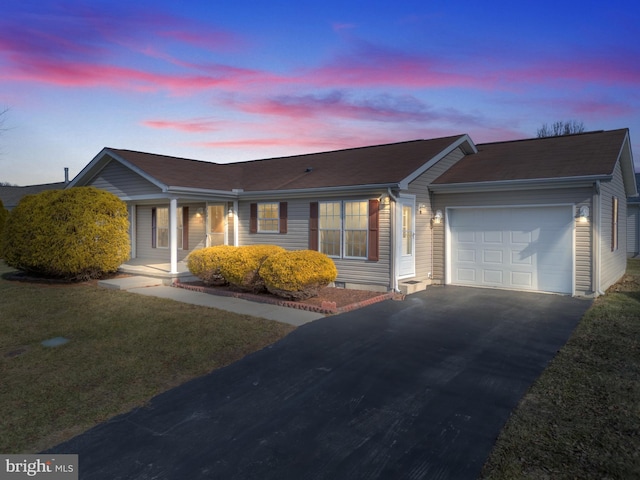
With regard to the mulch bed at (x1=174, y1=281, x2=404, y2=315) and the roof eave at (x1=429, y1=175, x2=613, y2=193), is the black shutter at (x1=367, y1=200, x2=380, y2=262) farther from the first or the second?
the roof eave at (x1=429, y1=175, x2=613, y2=193)

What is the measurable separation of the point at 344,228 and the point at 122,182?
314 inches

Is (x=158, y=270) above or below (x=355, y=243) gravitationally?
below

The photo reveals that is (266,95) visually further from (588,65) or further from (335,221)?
(588,65)

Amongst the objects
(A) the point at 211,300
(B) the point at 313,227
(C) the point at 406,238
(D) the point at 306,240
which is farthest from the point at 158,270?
(C) the point at 406,238

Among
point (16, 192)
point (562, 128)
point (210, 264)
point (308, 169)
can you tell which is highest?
point (562, 128)

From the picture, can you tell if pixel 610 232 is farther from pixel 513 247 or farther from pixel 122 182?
pixel 122 182

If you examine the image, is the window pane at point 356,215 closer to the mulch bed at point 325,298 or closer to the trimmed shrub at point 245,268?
the mulch bed at point 325,298

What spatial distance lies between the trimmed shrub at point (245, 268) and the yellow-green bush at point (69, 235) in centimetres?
419

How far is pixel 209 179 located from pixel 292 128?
6.10 m

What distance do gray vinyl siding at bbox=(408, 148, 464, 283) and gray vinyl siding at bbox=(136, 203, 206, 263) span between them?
7.42m

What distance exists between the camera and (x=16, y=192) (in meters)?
35.1

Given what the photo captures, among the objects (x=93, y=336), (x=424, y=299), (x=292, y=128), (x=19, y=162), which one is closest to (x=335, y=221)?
(x=424, y=299)

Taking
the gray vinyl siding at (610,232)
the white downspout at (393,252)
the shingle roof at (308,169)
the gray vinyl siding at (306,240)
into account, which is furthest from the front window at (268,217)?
the gray vinyl siding at (610,232)

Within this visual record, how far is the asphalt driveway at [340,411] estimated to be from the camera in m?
3.33
